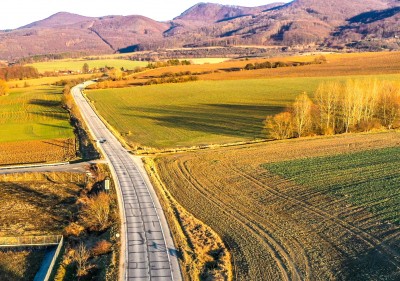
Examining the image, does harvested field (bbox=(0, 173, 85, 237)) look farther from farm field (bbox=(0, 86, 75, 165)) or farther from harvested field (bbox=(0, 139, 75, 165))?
farm field (bbox=(0, 86, 75, 165))

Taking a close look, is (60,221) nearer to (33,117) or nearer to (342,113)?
(342,113)

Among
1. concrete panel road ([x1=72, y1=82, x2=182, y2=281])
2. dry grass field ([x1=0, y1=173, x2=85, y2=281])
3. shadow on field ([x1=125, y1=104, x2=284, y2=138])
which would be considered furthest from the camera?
shadow on field ([x1=125, y1=104, x2=284, y2=138])

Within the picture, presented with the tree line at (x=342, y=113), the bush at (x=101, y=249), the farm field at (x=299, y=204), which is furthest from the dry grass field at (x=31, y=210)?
the tree line at (x=342, y=113)

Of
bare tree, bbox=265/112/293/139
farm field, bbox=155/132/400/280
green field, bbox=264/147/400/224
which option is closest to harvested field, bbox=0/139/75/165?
farm field, bbox=155/132/400/280

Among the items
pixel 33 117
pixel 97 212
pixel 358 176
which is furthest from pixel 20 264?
pixel 33 117

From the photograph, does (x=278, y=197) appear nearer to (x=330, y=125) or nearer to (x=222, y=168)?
(x=222, y=168)

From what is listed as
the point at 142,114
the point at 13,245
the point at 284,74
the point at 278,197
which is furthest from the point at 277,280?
the point at 284,74

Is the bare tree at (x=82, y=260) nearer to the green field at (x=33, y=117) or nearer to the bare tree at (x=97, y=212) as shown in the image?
the bare tree at (x=97, y=212)
